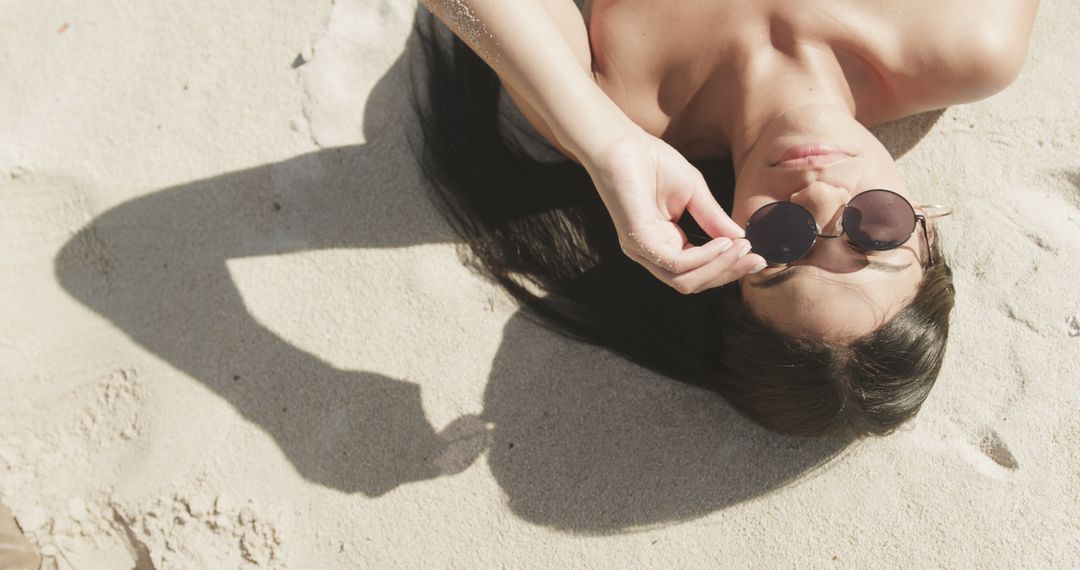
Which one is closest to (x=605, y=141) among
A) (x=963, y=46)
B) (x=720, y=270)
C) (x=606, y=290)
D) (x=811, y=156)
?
(x=720, y=270)

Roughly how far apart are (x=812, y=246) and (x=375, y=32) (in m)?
1.60

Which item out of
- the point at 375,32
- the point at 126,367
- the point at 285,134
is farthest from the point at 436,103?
the point at 126,367

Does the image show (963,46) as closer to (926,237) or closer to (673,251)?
(926,237)

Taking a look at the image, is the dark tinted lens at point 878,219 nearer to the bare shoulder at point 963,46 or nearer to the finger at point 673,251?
the finger at point 673,251

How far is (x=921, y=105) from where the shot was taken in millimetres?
2127

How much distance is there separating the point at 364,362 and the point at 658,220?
1.11m

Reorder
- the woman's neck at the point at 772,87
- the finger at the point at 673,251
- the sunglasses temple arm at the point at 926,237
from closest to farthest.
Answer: the finger at the point at 673,251, the sunglasses temple arm at the point at 926,237, the woman's neck at the point at 772,87

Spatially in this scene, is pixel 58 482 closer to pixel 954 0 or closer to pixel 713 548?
pixel 713 548

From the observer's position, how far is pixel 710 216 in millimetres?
1745

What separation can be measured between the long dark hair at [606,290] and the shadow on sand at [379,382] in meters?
0.09

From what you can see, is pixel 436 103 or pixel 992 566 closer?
pixel 992 566

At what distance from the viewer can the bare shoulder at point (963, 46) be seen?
1.96 meters

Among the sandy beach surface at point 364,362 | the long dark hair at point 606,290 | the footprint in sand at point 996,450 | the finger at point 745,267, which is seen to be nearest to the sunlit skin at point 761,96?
the finger at point 745,267

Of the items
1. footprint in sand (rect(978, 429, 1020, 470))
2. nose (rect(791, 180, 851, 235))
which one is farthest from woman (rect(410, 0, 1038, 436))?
footprint in sand (rect(978, 429, 1020, 470))
